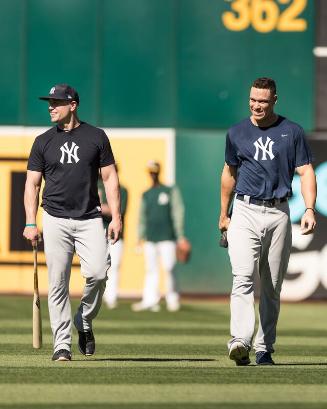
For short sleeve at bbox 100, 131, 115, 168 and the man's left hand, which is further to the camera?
short sleeve at bbox 100, 131, 115, 168

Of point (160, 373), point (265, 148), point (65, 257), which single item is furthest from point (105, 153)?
point (160, 373)

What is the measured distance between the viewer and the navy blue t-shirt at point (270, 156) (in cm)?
1157

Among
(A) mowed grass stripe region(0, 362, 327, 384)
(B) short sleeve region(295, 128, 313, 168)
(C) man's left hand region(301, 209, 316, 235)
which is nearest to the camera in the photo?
(A) mowed grass stripe region(0, 362, 327, 384)

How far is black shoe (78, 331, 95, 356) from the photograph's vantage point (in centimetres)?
1254

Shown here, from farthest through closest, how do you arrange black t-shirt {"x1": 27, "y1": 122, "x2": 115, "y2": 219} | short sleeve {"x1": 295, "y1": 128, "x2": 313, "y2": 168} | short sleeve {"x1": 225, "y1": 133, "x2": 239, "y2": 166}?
black t-shirt {"x1": 27, "y1": 122, "x2": 115, "y2": 219}
short sleeve {"x1": 225, "y1": 133, "x2": 239, "y2": 166}
short sleeve {"x1": 295, "y1": 128, "x2": 313, "y2": 168}

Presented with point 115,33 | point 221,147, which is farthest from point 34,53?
point 221,147

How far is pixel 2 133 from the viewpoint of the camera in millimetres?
24781

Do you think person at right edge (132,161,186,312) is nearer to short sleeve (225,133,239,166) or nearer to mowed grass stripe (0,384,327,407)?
short sleeve (225,133,239,166)

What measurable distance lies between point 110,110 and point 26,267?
120 inches

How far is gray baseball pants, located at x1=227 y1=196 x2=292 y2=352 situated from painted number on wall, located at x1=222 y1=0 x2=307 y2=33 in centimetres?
1334

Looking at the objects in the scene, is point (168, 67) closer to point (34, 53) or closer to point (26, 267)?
point (34, 53)

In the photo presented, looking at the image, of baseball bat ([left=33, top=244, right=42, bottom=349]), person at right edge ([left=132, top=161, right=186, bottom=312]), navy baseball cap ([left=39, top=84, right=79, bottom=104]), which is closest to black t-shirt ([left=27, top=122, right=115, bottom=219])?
navy baseball cap ([left=39, top=84, right=79, bottom=104])

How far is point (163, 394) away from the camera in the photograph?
9.77 metres

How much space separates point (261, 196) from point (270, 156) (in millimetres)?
327
